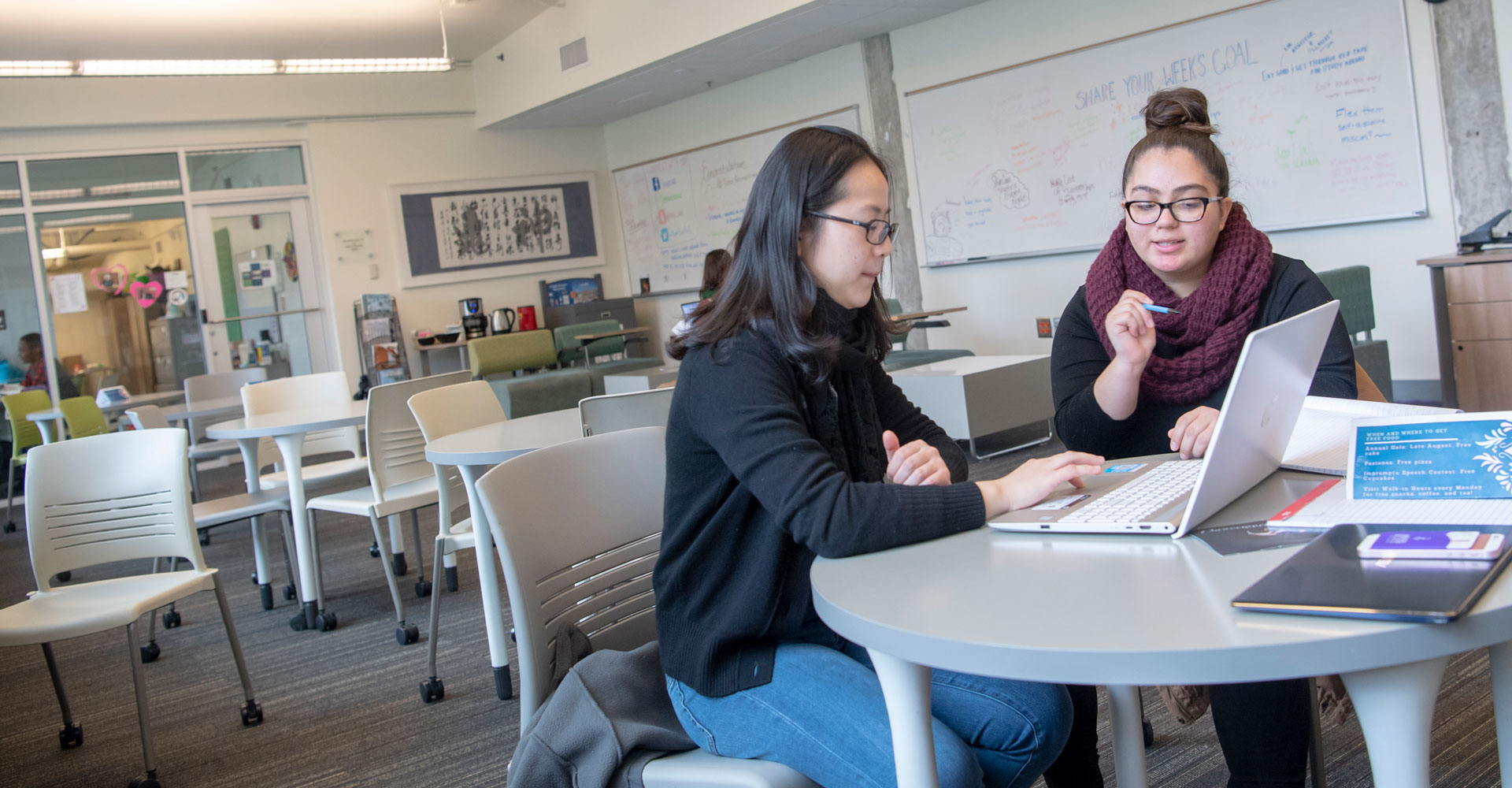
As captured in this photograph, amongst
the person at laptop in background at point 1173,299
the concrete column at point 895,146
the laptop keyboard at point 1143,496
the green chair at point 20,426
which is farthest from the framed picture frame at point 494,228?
the laptop keyboard at point 1143,496

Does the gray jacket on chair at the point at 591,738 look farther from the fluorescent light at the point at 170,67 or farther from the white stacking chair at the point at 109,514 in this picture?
the fluorescent light at the point at 170,67

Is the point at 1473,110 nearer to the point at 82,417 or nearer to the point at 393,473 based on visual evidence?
the point at 393,473

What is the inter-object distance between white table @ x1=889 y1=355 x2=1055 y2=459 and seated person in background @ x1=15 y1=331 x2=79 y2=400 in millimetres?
6494

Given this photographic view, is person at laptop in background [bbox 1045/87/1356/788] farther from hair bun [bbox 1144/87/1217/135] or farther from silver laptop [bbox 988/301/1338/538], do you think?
silver laptop [bbox 988/301/1338/538]

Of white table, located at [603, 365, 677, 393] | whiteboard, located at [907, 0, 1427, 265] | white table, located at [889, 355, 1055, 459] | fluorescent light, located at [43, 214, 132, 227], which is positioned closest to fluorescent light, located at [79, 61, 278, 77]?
fluorescent light, located at [43, 214, 132, 227]

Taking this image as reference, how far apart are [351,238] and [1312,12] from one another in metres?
7.31

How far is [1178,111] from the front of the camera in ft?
5.78

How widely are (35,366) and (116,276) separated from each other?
2.85ft

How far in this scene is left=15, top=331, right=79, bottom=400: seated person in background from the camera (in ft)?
25.7

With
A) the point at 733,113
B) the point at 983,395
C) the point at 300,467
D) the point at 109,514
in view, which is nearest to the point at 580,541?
the point at 109,514

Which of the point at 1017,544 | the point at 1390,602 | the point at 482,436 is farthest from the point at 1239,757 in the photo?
the point at 482,436

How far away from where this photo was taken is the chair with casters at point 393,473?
136 inches

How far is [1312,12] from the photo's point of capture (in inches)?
199

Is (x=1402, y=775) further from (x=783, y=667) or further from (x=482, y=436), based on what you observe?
(x=482, y=436)
